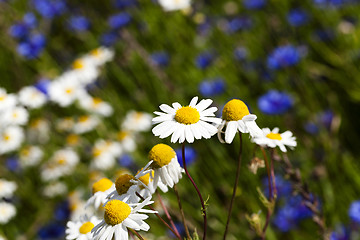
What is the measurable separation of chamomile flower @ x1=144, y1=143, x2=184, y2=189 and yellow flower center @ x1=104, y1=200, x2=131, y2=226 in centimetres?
12

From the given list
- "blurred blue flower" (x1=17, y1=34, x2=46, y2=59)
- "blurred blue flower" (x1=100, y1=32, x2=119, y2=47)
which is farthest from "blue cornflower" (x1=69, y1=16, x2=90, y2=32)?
"blurred blue flower" (x1=17, y1=34, x2=46, y2=59)

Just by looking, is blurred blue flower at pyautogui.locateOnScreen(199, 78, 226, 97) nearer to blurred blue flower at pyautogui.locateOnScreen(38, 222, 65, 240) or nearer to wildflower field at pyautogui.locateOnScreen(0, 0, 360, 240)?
wildflower field at pyautogui.locateOnScreen(0, 0, 360, 240)

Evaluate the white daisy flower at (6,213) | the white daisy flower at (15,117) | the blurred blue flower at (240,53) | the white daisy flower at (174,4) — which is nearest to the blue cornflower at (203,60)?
the blurred blue flower at (240,53)

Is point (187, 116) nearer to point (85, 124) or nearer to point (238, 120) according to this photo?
point (238, 120)

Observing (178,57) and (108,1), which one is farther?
(108,1)

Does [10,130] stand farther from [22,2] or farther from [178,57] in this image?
[22,2]

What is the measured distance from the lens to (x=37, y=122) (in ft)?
10.00

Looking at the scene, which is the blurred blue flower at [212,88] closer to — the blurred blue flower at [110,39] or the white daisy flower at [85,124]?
the white daisy flower at [85,124]

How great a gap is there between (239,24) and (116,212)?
9.26 feet

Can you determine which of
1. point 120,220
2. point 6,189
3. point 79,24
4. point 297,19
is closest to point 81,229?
point 120,220

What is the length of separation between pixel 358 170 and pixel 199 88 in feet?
3.84

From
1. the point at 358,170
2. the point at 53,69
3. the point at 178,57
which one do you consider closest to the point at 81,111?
the point at 53,69

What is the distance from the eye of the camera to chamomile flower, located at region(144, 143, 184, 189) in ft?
2.87

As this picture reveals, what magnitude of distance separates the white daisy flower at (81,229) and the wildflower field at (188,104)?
0.53 metres
